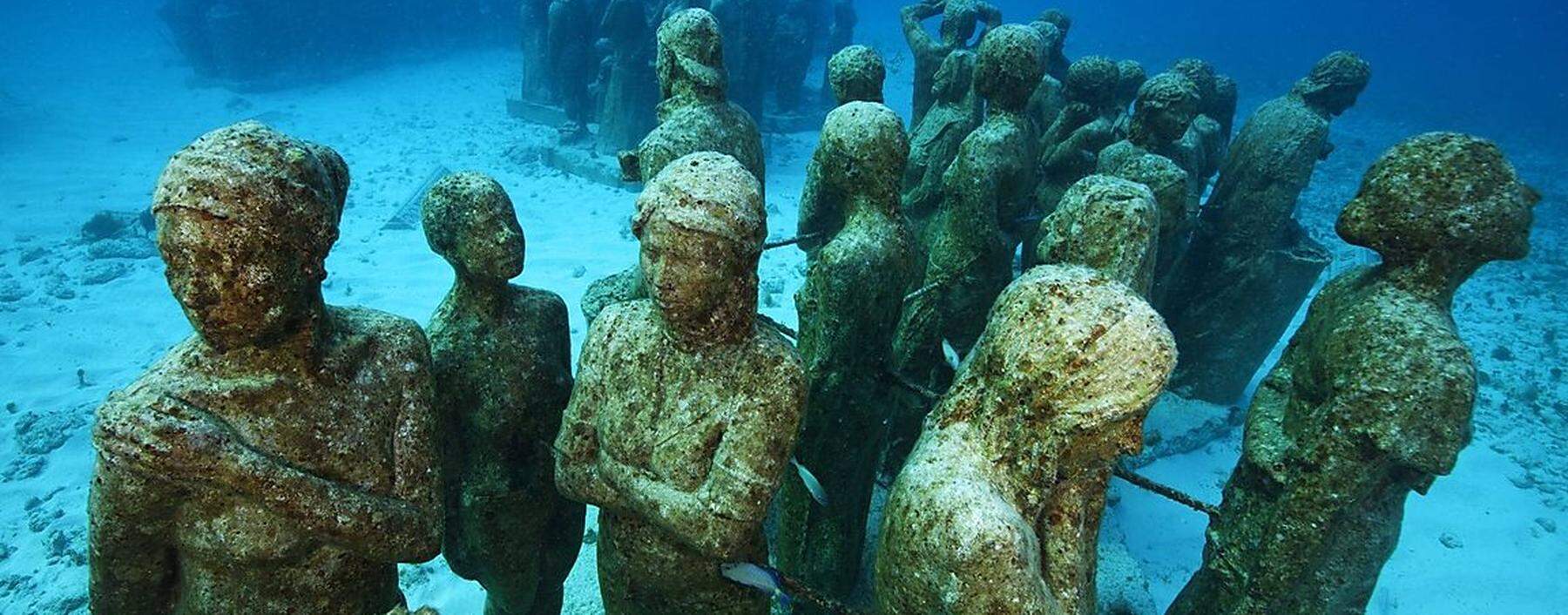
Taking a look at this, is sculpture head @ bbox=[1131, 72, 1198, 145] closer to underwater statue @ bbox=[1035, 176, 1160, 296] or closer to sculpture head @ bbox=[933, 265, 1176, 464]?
underwater statue @ bbox=[1035, 176, 1160, 296]

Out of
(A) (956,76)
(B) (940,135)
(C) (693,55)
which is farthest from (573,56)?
(C) (693,55)

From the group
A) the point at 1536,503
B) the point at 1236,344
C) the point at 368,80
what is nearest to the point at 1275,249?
the point at 1236,344

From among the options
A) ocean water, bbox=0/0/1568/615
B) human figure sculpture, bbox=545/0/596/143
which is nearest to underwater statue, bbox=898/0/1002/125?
ocean water, bbox=0/0/1568/615

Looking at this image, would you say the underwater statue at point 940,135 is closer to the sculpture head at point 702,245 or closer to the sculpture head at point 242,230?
the sculpture head at point 702,245

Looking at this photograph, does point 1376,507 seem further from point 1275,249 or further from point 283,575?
point 1275,249

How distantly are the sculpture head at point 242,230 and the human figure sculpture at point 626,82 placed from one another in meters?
14.9

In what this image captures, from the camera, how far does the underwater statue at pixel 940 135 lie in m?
6.43

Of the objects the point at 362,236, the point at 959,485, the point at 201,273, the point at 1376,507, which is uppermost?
the point at 201,273

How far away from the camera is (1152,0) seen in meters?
101

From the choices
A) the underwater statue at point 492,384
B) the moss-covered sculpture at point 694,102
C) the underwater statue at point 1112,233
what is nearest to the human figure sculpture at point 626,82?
the moss-covered sculpture at point 694,102

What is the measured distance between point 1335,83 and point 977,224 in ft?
13.5

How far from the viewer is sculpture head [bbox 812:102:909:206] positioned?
3801 mm

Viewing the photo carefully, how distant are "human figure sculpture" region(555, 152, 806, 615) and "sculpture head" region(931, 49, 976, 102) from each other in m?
5.30

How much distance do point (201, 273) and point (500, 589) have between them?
219 cm
